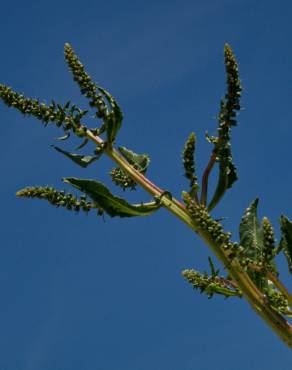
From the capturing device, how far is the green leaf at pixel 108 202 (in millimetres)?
4113

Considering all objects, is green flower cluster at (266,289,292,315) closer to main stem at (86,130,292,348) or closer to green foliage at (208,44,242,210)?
main stem at (86,130,292,348)

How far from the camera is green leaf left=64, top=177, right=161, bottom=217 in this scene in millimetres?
4113

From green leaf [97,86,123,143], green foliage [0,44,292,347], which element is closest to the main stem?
green foliage [0,44,292,347]

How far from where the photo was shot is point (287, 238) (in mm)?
4121

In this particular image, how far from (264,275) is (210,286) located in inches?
35.5

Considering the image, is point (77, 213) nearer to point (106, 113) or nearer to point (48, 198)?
point (48, 198)

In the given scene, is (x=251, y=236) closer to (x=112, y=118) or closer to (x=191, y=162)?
(x=191, y=162)

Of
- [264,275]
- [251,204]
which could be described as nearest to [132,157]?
[251,204]

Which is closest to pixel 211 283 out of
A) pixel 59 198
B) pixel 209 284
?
pixel 209 284

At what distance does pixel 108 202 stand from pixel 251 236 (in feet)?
3.37

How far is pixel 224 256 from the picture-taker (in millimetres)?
3793

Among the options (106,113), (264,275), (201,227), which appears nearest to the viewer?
(201,227)

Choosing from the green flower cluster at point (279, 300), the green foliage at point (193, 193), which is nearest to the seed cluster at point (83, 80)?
the green foliage at point (193, 193)

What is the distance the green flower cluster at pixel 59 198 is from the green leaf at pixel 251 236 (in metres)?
1.08
